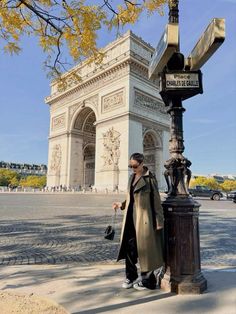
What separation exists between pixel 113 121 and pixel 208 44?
31.4m

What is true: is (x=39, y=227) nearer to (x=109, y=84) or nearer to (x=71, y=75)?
(x=71, y=75)

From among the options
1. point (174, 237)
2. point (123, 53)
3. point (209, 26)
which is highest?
point (123, 53)

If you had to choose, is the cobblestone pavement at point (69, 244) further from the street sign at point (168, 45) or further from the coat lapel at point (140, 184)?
the street sign at point (168, 45)

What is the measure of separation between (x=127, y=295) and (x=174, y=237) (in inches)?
27.4

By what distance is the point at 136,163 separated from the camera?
3115 millimetres

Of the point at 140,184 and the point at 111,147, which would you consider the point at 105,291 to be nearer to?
the point at 140,184

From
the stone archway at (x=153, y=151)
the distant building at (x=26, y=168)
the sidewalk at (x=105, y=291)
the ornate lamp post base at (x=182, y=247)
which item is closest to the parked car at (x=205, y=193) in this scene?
the stone archway at (x=153, y=151)

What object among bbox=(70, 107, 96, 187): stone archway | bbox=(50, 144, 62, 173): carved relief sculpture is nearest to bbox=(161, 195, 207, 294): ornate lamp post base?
bbox=(70, 107, 96, 187): stone archway

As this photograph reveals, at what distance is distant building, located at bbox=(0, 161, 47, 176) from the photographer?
415ft

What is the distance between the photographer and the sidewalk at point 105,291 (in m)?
2.54

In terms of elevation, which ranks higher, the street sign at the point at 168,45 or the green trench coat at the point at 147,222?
the street sign at the point at 168,45

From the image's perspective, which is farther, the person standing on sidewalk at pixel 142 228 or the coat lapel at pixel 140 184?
the coat lapel at pixel 140 184

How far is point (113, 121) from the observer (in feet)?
112

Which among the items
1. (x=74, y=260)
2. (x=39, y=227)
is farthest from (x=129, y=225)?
(x=39, y=227)
